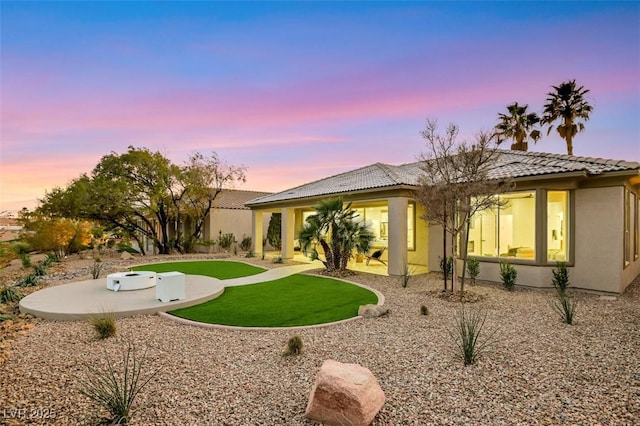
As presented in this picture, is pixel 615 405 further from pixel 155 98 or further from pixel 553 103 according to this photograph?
pixel 553 103

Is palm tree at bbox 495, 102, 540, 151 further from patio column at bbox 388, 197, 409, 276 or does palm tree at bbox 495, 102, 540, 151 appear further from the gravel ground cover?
the gravel ground cover

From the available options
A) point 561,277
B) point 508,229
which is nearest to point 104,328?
point 561,277

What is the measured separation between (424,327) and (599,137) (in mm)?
23771

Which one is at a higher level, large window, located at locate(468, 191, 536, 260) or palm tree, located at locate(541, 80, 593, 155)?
palm tree, located at locate(541, 80, 593, 155)

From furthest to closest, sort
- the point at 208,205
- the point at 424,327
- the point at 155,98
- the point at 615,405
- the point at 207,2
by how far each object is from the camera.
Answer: the point at 208,205 < the point at 155,98 < the point at 207,2 < the point at 424,327 < the point at 615,405

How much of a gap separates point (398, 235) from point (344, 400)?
34.9ft

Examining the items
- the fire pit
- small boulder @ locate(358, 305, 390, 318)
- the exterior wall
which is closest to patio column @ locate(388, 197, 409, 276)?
the exterior wall

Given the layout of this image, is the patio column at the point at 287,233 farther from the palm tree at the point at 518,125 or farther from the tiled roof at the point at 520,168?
the palm tree at the point at 518,125

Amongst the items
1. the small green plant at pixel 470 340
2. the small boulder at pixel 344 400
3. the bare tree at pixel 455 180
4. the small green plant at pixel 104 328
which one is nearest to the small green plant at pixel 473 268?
the bare tree at pixel 455 180

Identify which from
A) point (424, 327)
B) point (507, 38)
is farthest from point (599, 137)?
point (424, 327)

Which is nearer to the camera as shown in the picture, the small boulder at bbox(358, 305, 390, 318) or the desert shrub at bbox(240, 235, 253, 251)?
the small boulder at bbox(358, 305, 390, 318)

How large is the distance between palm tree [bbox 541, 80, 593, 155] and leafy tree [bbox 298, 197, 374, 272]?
1909 cm

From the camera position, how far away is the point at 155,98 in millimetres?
14641

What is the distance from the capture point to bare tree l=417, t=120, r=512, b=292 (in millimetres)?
9578
